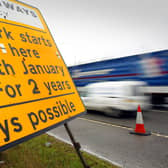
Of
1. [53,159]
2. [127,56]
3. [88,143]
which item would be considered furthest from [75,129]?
[127,56]

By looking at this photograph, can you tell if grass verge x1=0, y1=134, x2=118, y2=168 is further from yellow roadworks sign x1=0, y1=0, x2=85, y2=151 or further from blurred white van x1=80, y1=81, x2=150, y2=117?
blurred white van x1=80, y1=81, x2=150, y2=117

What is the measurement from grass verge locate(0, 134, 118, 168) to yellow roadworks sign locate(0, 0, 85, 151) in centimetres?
146

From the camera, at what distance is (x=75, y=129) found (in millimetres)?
6562

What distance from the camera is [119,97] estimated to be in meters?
7.70

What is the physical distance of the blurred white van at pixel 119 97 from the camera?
24.7 ft

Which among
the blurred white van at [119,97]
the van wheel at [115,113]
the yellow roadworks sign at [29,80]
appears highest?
the yellow roadworks sign at [29,80]

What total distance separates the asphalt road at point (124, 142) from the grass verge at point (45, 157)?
517 millimetres

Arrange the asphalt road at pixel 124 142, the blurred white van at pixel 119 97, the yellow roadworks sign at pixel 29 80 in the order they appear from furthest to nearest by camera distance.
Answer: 1. the blurred white van at pixel 119 97
2. the asphalt road at pixel 124 142
3. the yellow roadworks sign at pixel 29 80

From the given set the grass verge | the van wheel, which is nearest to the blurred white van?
the van wheel

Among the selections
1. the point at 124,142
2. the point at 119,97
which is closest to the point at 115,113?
the point at 119,97

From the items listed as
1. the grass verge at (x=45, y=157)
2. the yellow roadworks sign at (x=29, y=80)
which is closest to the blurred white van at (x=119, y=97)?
the grass verge at (x=45, y=157)

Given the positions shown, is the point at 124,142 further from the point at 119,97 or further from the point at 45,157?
the point at 119,97

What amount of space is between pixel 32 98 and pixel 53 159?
2073 mm

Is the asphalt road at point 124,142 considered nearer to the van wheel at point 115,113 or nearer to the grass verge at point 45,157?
the van wheel at point 115,113
